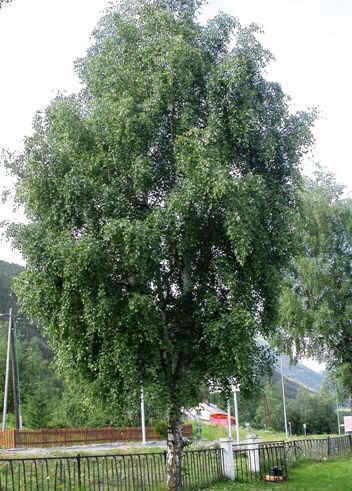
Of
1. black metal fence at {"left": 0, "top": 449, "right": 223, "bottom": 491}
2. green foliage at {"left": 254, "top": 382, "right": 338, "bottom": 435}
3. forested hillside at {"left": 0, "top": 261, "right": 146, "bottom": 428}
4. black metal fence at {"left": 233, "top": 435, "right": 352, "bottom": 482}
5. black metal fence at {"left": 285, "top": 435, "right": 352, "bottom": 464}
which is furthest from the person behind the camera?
green foliage at {"left": 254, "top": 382, "right": 338, "bottom": 435}

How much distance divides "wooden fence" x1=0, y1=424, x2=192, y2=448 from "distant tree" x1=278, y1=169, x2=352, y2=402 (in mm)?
8350

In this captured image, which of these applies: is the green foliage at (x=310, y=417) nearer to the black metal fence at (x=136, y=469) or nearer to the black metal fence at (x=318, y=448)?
the black metal fence at (x=318, y=448)

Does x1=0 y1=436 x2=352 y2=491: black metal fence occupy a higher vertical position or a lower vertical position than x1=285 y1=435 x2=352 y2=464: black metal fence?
higher

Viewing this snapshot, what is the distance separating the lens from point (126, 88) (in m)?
14.2

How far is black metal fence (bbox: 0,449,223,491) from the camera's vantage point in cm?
1374

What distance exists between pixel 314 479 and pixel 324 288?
11124 millimetres

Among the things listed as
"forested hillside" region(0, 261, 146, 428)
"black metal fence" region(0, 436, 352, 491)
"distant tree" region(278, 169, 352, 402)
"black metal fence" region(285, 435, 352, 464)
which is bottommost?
"black metal fence" region(285, 435, 352, 464)

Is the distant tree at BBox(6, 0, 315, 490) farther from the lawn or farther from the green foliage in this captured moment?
the green foliage

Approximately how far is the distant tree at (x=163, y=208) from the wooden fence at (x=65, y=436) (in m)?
10.8

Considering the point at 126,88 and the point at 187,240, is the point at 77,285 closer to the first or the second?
the point at 187,240

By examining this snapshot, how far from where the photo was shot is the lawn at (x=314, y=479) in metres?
16.4

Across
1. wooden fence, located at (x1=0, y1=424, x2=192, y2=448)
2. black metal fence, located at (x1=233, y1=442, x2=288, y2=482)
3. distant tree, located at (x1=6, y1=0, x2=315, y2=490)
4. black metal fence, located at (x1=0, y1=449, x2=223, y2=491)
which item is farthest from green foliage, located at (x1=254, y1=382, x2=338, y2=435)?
distant tree, located at (x1=6, y1=0, x2=315, y2=490)

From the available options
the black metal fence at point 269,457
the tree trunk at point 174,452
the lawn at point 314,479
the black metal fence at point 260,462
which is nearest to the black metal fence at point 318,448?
the black metal fence at point 269,457

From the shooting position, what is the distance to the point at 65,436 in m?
27.5
